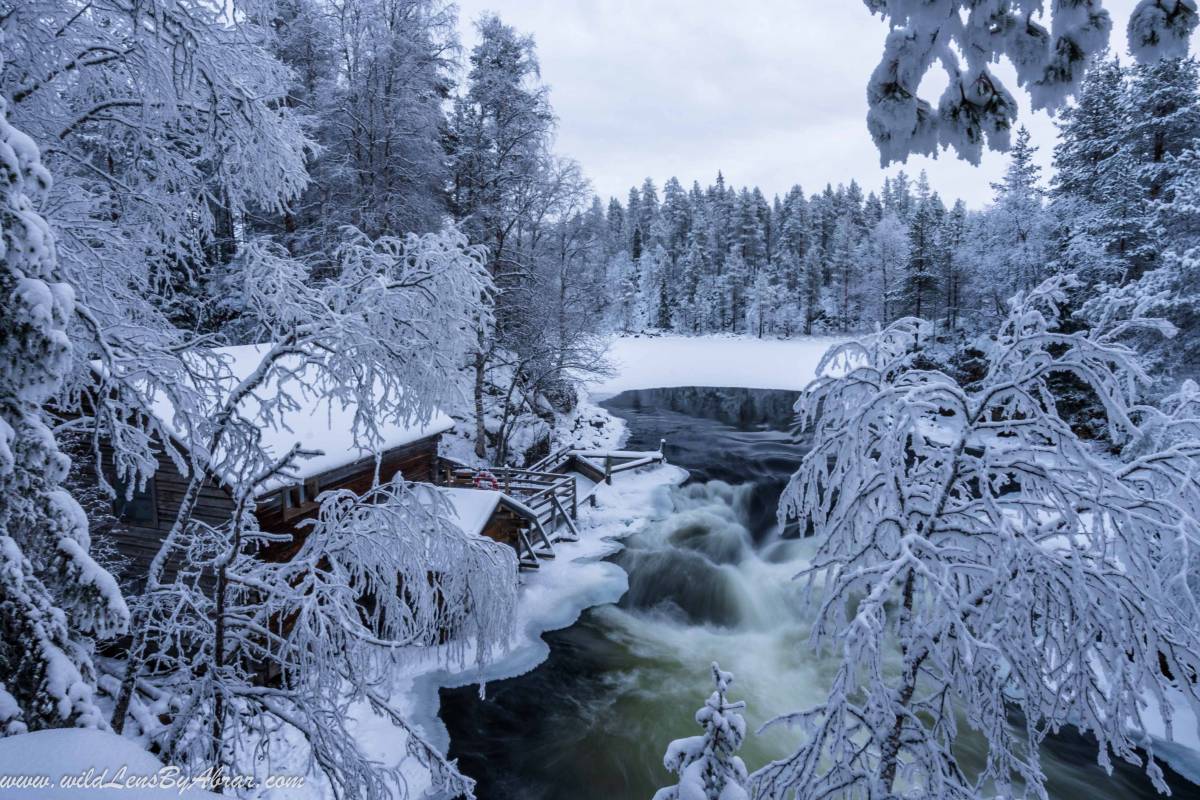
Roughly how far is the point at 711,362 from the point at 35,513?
50.0 metres

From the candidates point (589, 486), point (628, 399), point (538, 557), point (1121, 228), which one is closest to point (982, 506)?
point (538, 557)

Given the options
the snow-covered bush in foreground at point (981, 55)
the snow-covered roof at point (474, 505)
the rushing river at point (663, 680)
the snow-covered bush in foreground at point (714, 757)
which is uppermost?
the snow-covered bush in foreground at point (981, 55)

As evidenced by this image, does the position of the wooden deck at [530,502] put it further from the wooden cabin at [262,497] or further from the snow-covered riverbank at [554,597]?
the wooden cabin at [262,497]

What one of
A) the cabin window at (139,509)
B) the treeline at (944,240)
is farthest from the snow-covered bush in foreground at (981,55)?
the cabin window at (139,509)

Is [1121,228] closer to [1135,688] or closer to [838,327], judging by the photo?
[1135,688]

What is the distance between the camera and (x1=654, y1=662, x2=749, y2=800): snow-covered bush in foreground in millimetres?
4008

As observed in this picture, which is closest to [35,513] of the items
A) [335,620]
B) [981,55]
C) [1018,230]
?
[335,620]

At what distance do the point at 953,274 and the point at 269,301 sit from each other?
161 ft

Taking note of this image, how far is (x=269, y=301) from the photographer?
15.9ft

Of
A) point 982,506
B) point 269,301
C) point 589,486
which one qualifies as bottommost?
point 589,486

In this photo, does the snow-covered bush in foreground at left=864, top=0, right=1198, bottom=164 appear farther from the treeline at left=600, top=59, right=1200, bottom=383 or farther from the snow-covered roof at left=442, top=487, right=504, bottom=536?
the snow-covered roof at left=442, top=487, right=504, bottom=536

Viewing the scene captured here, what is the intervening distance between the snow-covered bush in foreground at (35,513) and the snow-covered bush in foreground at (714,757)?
3.66 m

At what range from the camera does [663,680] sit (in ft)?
38.4

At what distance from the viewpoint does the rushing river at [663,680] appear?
9.35m
